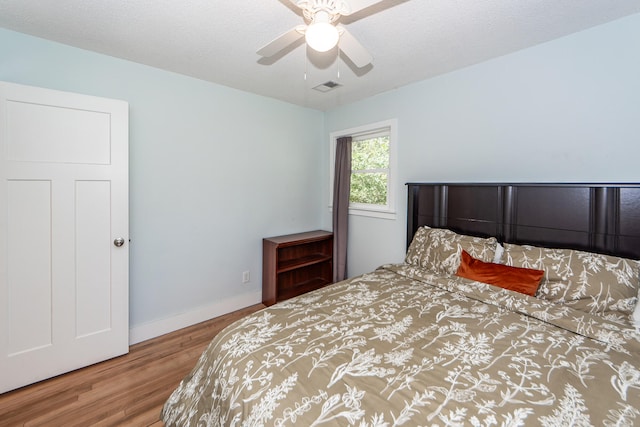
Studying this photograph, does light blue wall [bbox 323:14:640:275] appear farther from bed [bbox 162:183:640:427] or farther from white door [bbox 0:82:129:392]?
white door [bbox 0:82:129:392]

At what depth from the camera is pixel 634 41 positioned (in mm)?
1717

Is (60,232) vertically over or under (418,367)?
over

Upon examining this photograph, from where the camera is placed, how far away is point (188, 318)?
2795mm

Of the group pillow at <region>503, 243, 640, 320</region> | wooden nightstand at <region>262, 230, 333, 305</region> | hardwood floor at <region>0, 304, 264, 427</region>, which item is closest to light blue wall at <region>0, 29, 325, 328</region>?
wooden nightstand at <region>262, 230, 333, 305</region>

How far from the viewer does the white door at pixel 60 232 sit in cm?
187

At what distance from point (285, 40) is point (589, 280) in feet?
6.96

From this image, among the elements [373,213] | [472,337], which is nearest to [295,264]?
[373,213]

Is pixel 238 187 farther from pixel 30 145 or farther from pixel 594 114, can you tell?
pixel 594 114

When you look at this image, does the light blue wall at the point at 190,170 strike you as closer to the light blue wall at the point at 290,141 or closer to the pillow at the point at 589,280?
the light blue wall at the point at 290,141

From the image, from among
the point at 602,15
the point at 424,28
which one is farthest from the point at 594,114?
the point at 424,28

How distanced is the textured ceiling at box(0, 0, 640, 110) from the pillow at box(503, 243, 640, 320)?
145 centimetres

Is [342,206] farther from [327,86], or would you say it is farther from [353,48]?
[353,48]

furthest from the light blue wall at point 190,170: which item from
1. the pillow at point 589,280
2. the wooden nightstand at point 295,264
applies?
the pillow at point 589,280

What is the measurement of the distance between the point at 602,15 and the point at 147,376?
12.4ft
